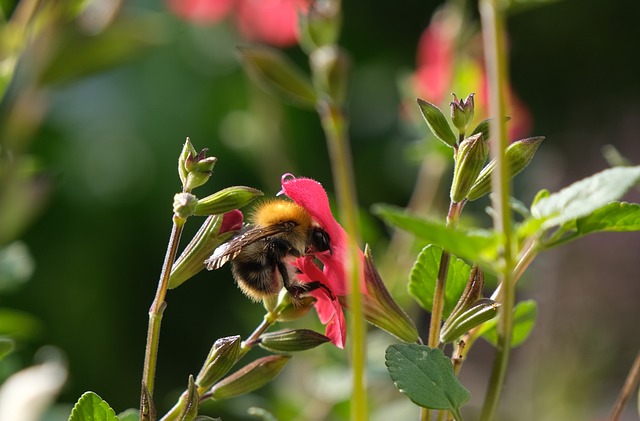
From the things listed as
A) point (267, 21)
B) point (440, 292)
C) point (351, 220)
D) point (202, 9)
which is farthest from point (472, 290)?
point (202, 9)

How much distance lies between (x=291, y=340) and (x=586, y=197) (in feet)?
0.55

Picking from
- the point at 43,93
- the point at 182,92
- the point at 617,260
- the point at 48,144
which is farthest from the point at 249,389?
the point at 617,260

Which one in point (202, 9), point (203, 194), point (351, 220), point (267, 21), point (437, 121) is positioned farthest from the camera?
point (203, 194)

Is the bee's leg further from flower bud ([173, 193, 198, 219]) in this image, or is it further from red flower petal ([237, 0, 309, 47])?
red flower petal ([237, 0, 309, 47])

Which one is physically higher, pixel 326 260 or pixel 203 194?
pixel 326 260

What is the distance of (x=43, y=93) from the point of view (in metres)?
0.80

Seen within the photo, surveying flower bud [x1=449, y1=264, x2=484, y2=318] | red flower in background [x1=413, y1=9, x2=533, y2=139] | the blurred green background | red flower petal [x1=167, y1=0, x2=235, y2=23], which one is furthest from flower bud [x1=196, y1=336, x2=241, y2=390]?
red flower petal [x1=167, y1=0, x2=235, y2=23]

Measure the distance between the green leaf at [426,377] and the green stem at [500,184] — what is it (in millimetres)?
18

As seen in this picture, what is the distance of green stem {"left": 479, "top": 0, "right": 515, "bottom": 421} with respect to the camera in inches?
14.8

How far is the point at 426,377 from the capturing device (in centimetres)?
44

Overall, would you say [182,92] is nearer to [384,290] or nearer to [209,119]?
[209,119]

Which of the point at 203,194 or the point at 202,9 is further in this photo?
the point at 203,194

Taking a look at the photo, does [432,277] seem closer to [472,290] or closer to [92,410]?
[472,290]

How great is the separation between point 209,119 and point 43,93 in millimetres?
1462
